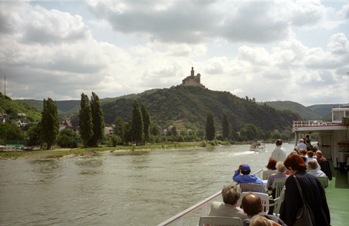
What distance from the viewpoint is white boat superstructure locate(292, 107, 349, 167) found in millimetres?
18031

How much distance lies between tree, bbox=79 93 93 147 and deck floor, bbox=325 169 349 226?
5889 centimetres

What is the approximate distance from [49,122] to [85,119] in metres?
6.96

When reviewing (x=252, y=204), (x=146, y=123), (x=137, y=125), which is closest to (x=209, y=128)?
(x=146, y=123)

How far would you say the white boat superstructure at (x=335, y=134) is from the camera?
18.0 meters

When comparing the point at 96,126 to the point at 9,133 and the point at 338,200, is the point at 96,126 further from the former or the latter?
the point at 338,200

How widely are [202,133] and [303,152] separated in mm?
151220

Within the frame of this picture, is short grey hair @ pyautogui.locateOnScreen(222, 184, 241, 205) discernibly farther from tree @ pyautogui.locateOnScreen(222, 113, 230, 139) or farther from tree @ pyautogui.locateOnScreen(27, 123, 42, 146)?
tree @ pyautogui.locateOnScreen(222, 113, 230, 139)

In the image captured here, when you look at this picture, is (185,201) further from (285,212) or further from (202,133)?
(202,133)

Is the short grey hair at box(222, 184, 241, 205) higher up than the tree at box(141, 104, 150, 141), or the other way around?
the tree at box(141, 104, 150, 141)

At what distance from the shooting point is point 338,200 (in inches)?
392

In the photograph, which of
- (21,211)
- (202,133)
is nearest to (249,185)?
(21,211)

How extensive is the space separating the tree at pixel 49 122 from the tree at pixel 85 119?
17.8 feet

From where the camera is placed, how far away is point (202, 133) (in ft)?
532

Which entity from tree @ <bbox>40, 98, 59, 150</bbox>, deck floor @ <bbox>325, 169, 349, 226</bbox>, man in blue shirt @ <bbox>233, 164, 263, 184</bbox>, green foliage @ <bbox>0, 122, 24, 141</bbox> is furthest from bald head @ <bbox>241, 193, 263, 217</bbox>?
green foliage @ <bbox>0, 122, 24, 141</bbox>
